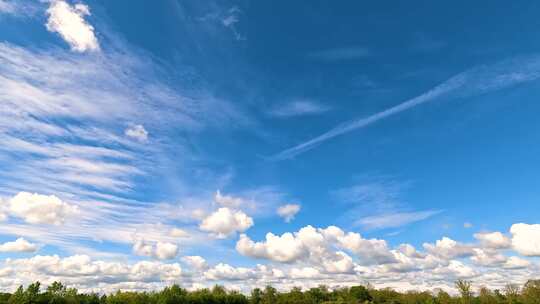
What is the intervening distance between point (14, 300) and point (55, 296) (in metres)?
16.1

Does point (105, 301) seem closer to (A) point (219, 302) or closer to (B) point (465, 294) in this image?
(A) point (219, 302)

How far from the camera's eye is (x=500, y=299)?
19325 centimetres

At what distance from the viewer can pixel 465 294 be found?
162 meters

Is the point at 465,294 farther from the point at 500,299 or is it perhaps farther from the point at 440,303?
the point at 500,299

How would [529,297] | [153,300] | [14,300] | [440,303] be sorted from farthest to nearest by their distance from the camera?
[440,303] → [153,300] → [529,297] → [14,300]

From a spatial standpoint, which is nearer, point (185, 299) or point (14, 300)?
point (14, 300)

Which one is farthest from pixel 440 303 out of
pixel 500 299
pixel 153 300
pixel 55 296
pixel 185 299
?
pixel 55 296

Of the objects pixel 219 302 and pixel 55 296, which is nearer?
pixel 55 296

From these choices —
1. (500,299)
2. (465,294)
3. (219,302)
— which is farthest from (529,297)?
(219,302)

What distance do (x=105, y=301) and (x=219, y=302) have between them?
54583 mm

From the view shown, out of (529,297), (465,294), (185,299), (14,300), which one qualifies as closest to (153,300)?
(185,299)

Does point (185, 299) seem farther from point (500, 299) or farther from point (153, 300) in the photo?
point (500, 299)

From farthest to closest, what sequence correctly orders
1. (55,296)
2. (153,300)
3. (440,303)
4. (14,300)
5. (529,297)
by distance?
(440,303) → (153,300) → (529,297) → (55,296) → (14,300)

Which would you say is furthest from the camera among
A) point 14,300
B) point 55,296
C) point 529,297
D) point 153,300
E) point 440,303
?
point 440,303
